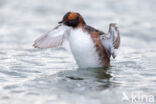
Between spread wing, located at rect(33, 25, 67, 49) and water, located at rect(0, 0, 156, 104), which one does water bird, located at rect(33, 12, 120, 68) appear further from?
water, located at rect(0, 0, 156, 104)

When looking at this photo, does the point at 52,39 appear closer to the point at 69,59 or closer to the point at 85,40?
the point at 85,40

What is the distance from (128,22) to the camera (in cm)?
1631

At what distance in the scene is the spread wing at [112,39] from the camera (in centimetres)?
892

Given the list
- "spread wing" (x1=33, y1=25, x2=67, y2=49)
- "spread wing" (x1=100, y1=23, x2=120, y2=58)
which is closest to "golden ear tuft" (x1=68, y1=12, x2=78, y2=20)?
"spread wing" (x1=33, y1=25, x2=67, y2=49)

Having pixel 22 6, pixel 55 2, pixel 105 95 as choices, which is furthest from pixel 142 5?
pixel 105 95

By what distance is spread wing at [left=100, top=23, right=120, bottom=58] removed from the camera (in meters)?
8.92

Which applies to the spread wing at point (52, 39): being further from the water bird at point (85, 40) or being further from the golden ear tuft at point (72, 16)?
the golden ear tuft at point (72, 16)

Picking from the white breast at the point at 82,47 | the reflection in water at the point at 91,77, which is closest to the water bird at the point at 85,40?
the white breast at the point at 82,47

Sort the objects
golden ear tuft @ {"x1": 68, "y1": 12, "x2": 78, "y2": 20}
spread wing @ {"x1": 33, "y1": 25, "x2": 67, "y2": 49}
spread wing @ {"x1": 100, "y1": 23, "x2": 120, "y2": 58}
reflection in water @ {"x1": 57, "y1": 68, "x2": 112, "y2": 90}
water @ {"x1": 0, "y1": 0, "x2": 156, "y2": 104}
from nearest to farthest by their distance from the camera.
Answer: water @ {"x1": 0, "y1": 0, "x2": 156, "y2": 104} → reflection in water @ {"x1": 57, "y1": 68, "x2": 112, "y2": 90} → golden ear tuft @ {"x1": 68, "y1": 12, "x2": 78, "y2": 20} → spread wing @ {"x1": 100, "y1": 23, "x2": 120, "y2": 58} → spread wing @ {"x1": 33, "y1": 25, "x2": 67, "y2": 49}

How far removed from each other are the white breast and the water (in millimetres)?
228

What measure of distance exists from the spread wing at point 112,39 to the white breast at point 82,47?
34 cm

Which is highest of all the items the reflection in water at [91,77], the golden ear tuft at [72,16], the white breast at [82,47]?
the golden ear tuft at [72,16]

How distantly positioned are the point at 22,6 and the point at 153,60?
29.0 feet

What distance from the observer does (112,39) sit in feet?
30.0
